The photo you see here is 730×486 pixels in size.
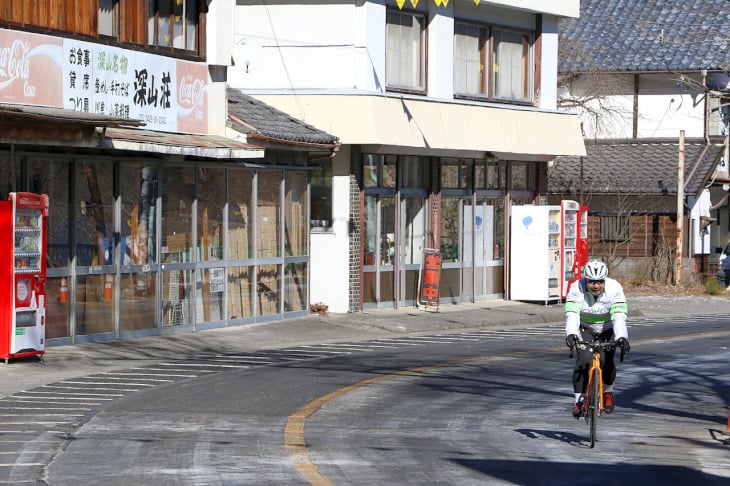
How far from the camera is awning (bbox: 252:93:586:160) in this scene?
27.8 m

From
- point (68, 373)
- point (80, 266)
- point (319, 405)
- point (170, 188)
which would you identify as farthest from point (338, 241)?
point (319, 405)

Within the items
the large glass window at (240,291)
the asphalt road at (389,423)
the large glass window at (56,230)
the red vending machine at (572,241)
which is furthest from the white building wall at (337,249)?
the large glass window at (56,230)

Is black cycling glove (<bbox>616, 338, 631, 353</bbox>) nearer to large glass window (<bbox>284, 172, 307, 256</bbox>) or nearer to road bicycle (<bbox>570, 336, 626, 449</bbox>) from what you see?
road bicycle (<bbox>570, 336, 626, 449</bbox>)

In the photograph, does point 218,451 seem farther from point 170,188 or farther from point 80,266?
point 170,188

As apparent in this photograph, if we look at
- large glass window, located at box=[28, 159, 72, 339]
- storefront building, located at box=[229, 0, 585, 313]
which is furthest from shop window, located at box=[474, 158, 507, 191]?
large glass window, located at box=[28, 159, 72, 339]

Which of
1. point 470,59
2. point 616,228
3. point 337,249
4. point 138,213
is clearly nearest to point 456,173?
point 470,59

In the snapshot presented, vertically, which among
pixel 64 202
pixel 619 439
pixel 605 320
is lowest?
pixel 619 439

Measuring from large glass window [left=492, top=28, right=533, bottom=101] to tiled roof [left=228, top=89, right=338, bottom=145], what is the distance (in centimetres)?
727

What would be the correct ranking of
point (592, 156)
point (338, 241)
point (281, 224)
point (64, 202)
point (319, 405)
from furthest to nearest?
point (592, 156) → point (338, 241) → point (281, 224) → point (64, 202) → point (319, 405)

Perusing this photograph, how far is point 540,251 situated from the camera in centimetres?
3328

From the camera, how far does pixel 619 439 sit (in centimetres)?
1327

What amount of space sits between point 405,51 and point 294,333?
7.92m

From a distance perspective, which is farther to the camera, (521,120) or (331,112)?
(521,120)

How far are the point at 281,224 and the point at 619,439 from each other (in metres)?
14.3
